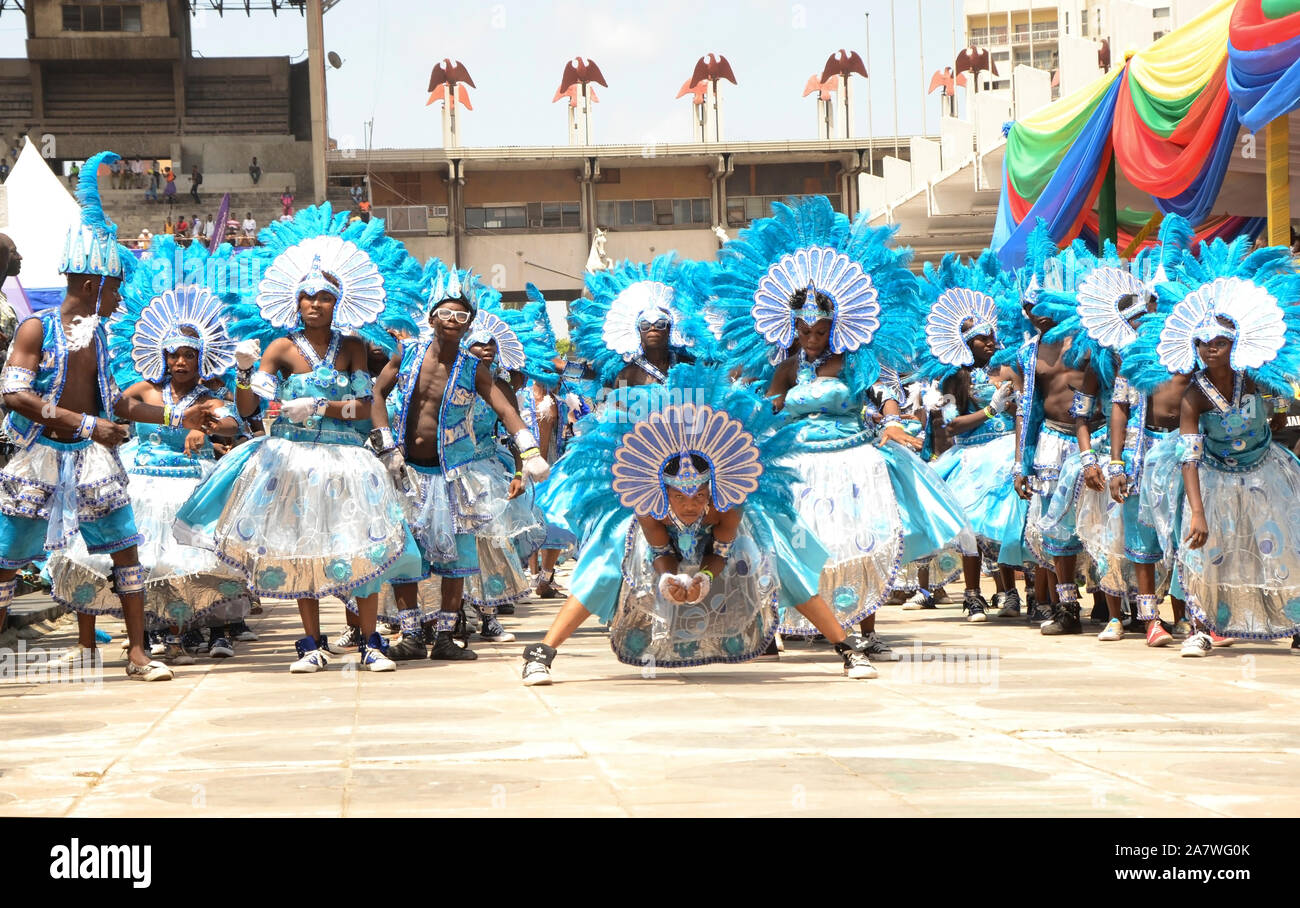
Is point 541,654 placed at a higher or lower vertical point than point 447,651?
higher

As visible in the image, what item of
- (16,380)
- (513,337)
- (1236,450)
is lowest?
(1236,450)

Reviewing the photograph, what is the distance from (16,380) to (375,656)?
2084mm

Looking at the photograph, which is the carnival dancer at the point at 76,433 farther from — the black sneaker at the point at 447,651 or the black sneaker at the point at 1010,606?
the black sneaker at the point at 1010,606

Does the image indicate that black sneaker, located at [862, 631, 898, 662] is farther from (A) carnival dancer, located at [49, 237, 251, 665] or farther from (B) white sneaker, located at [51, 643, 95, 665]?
(B) white sneaker, located at [51, 643, 95, 665]

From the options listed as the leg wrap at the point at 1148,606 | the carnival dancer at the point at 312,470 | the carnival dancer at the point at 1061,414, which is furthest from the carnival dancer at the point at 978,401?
the carnival dancer at the point at 312,470

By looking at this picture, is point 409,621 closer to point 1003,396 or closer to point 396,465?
point 396,465

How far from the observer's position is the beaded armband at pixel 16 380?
746cm

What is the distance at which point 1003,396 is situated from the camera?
1064 centimetres

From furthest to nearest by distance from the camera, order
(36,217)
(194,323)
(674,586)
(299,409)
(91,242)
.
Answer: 1. (36,217)
2. (194,323)
3. (299,409)
4. (91,242)
5. (674,586)

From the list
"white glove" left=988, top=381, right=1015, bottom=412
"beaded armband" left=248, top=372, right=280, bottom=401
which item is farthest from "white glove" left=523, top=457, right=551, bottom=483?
"white glove" left=988, top=381, right=1015, bottom=412

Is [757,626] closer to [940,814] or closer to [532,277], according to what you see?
[940,814]

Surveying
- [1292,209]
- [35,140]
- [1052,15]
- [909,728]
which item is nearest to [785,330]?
[909,728]

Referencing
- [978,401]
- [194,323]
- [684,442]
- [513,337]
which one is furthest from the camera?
[978,401]

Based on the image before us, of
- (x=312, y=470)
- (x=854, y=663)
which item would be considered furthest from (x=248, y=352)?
(x=854, y=663)
